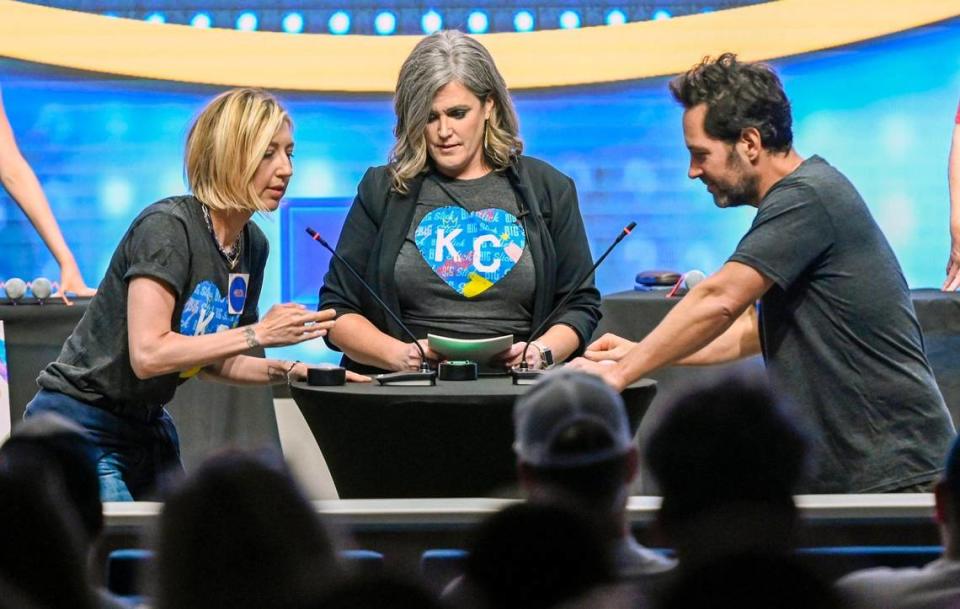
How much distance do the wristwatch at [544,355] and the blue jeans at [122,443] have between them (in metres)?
0.74

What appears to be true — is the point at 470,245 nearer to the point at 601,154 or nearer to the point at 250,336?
the point at 250,336

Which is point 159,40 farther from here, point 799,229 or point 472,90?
point 799,229

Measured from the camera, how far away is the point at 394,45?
5.18 metres

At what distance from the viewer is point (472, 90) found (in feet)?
9.66

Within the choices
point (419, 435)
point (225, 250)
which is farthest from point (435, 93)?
point (419, 435)

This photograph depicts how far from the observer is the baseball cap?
4.13 feet

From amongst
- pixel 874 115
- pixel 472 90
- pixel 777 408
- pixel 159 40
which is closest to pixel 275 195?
pixel 472 90

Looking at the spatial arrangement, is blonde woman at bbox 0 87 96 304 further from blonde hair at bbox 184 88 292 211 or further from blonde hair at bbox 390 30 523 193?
blonde hair at bbox 184 88 292 211

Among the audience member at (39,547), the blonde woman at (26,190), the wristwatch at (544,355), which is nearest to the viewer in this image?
the audience member at (39,547)

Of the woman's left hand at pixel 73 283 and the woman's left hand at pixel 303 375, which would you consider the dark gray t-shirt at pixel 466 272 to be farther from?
the woman's left hand at pixel 73 283

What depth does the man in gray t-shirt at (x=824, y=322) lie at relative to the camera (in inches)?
88.0

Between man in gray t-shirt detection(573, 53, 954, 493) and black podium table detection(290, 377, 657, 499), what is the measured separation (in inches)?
10.0

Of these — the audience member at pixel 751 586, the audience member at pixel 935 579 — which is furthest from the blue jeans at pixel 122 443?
the audience member at pixel 751 586

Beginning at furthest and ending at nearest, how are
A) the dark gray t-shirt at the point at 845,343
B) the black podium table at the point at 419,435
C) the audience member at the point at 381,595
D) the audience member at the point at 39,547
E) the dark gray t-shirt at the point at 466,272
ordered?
the dark gray t-shirt at the point at 466,272 < the black podium table at the point at 419,435 < the dark gray t-shirt at the point at 845,343 < the audience member at the point at 39,547 < the audience member at the point at 381,595
